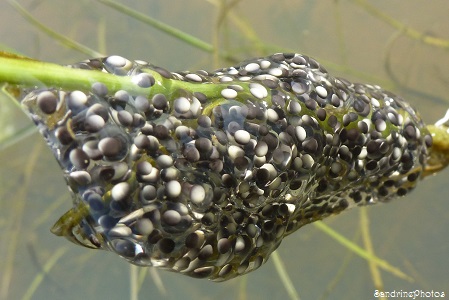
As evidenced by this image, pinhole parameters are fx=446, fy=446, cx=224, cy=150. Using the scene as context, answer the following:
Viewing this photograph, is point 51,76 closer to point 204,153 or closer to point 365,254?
point 204,153

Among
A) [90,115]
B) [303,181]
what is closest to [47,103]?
[90,115]

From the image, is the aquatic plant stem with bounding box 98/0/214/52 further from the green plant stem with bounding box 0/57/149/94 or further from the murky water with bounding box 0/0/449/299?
the green plant stem with bounding box 0/57/149/94

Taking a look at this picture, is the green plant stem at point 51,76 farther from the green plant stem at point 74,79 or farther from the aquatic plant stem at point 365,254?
the aquatic plant stem at point 365,254

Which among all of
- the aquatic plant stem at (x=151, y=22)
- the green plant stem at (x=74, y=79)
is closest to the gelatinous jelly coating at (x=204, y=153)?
the green plant stem at (x=74, y=79)

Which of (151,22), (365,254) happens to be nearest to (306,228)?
(365,254)

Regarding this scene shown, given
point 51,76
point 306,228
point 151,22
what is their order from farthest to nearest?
point 306,228 < point 151,22 < point 51,76

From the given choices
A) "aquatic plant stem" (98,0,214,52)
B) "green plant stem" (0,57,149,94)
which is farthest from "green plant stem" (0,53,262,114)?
"aquatic plant stem" (98,0,214,52)

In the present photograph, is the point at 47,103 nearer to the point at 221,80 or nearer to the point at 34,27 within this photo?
Result: the point at 221,80
